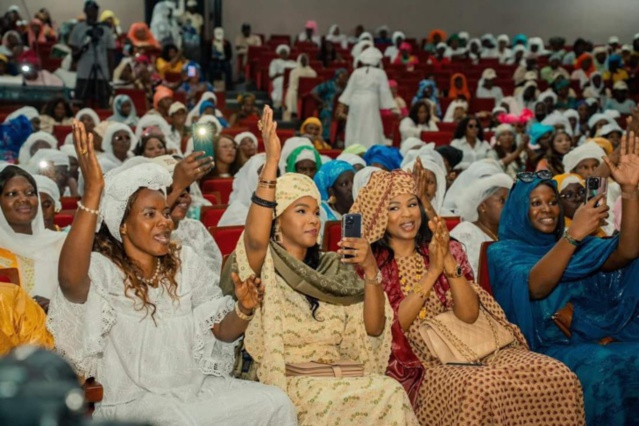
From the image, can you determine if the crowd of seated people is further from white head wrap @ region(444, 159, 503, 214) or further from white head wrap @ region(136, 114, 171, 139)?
white head wrap @ region(136, 114, 171, 139)

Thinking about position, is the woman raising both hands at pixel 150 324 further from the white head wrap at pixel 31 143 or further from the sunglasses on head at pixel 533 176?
the white head wrap at pixel 31 143

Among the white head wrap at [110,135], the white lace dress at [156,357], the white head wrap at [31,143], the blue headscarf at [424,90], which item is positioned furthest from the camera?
the blue headscarf at [424,90]

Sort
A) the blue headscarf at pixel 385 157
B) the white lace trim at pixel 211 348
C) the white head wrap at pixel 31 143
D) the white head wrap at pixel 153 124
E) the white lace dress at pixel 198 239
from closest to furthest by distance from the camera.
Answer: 1. the white lace trim at pixel 211 348
2. the white lace dress at pixel 198 239
3. the blue headscarf at pixel 385 157
4. the white head wrap at pixel 31 143
5. the white head wrap at pixel 153 124

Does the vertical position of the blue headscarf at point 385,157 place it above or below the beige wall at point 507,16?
below

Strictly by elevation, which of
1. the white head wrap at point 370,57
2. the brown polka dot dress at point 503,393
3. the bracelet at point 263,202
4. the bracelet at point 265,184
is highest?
the white head wrap at point 370,57

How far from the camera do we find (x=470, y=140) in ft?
29.5

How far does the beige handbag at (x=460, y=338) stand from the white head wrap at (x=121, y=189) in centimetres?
121

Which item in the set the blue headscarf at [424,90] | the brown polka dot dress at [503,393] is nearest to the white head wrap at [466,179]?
the brown polka dot dress at [503,393]

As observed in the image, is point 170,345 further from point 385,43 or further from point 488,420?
point 385,43

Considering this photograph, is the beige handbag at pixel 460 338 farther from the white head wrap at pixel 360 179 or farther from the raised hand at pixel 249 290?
the white head wrap at pixel 360 179

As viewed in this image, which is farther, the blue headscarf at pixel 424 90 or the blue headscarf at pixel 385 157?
the blue headscarf at pixel 424 90

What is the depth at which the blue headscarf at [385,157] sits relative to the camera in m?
6.66

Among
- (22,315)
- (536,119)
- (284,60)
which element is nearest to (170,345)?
(22,315)

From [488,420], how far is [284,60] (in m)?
11.4
